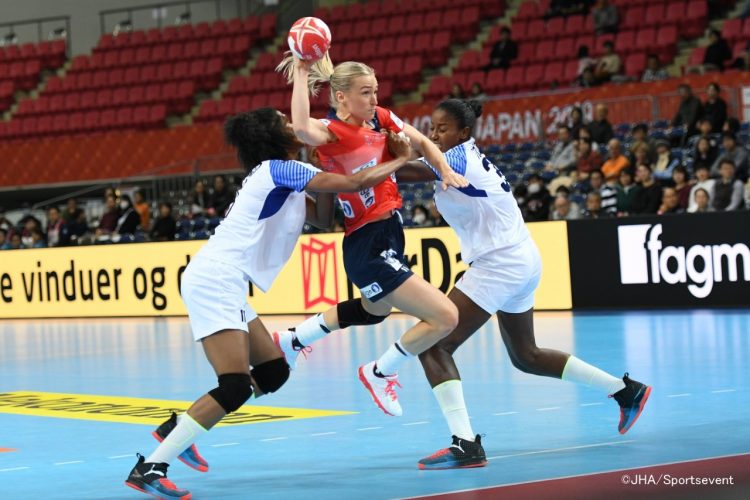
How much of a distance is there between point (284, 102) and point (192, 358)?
1605 centimetres

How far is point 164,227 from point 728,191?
9490 millimetres

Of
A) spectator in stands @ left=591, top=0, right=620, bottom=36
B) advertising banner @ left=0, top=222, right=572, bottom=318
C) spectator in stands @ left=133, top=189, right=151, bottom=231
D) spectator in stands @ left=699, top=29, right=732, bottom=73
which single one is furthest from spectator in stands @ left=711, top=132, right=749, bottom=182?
spectator in stands @ left=133, top=189, right=151, bottom=231

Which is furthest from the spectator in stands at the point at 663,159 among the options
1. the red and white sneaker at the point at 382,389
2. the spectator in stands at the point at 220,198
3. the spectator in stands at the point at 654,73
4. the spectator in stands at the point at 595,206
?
the red and white sneaker at the point at 382,389

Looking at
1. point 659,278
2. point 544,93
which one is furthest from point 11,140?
point 659,278

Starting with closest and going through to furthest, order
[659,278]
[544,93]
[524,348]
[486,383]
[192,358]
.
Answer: [524,348] → [486,383] → [192,358] → [659,278] → [544,93]

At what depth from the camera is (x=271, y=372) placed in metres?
6.83

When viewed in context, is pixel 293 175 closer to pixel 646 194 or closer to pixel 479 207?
pixel 479 207

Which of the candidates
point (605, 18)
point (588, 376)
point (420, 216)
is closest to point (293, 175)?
point (588, 376)

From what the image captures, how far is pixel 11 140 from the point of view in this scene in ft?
110

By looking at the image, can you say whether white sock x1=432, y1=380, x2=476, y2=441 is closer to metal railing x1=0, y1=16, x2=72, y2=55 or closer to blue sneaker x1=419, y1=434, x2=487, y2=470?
blue sneaker x1=419, y1=434, x2=487, y2=470

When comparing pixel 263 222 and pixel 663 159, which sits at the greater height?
pixel 663 159

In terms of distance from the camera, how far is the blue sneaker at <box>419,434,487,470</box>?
22.2 ft

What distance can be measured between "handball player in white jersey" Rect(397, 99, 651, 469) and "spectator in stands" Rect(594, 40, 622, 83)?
16.8 meters

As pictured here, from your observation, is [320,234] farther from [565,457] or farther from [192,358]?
[565,457]
